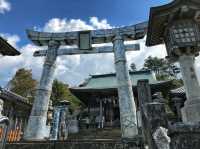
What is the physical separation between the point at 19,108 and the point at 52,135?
719 centimetres

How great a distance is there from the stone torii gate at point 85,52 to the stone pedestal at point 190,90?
4.35 metres

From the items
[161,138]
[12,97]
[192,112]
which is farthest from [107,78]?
[161,138]

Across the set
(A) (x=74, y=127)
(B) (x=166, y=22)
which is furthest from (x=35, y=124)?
(B) (x=166, y=22)

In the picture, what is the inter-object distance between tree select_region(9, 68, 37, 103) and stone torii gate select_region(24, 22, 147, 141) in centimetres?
1504

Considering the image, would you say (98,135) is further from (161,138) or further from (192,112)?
(161,138)

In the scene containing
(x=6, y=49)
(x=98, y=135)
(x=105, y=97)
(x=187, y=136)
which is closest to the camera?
(x=187, y=136)

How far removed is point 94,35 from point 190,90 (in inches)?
324

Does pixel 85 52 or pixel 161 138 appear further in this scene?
pixel 85 52

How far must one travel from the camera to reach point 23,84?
26.5 m

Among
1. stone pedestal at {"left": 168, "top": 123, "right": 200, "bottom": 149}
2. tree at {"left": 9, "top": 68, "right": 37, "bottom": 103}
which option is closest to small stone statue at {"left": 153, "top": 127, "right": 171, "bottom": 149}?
stone pedestal at {"left": 168, "top": 123, "right": 200, "bottom": 149}

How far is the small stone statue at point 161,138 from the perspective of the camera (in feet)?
11.3

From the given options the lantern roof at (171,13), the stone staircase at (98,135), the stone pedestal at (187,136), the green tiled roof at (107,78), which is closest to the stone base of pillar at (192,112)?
the stone pedestal at (187,136)

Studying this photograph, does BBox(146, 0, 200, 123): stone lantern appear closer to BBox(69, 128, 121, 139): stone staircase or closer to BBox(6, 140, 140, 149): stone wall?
BBox(6, 140, 140, 149): stone wall

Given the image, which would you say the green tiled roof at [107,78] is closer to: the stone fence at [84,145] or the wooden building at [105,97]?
the wooden building at [105,97]
